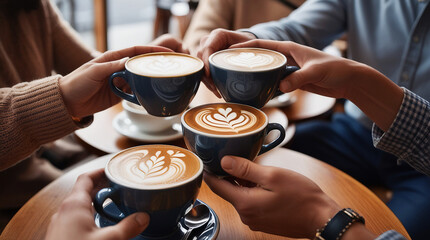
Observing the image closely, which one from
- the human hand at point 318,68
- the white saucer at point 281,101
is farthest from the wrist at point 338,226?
the white saucer at point 281,101

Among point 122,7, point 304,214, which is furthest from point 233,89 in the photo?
point 122,7

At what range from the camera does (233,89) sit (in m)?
0.86

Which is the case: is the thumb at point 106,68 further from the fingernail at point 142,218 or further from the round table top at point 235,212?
the fingernail at point 142,218

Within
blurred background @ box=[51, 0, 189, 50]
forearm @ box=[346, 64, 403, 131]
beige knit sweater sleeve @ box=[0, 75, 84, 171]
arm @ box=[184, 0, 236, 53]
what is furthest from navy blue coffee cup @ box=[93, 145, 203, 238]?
blurred background @ box=[51, 0, 189, 50]

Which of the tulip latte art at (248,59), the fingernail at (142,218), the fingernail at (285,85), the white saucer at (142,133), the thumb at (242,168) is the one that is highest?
the tulip latte art at (248,59)

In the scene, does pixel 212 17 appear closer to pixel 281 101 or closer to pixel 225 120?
pixel 281 101

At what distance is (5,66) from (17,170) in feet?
1.23

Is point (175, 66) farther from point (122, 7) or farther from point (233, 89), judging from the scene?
point (122, 7)

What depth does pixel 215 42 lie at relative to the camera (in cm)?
109

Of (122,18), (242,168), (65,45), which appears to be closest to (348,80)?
(242,168)

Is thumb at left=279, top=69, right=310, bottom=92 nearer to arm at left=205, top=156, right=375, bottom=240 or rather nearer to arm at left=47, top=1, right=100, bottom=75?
arm at left=205, top=156, right=375, bottom=240

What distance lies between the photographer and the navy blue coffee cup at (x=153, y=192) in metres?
0.65

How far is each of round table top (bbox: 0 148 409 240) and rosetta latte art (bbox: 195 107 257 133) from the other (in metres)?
0.24

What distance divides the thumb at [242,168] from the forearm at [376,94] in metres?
0.46
